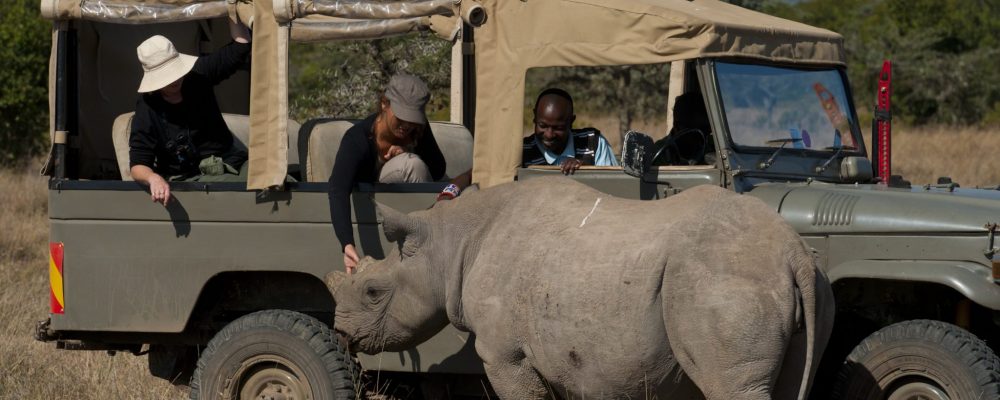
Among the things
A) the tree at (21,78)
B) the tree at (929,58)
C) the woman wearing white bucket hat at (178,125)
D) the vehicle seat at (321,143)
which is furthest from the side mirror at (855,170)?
the tree at (929,58)

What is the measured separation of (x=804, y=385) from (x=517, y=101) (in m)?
2.03

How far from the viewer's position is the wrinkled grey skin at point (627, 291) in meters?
4.71

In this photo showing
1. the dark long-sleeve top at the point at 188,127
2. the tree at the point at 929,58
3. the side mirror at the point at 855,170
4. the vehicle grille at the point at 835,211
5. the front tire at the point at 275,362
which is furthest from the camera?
the tree at the point at 929,58

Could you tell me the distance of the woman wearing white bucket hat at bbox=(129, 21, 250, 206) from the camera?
683 centimetres

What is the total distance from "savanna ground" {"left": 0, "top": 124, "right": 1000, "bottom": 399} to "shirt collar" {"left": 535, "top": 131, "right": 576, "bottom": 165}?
2.41m

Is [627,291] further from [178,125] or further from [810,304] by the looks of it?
[178,125]

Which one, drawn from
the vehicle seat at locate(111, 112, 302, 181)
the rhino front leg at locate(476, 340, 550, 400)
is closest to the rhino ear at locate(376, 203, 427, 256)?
the rhino front leg at locate(476, 340, 550, 400)

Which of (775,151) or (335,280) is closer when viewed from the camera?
(335,280)

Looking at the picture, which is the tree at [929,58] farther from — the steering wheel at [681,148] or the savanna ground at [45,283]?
the steering wheel at [681,148]

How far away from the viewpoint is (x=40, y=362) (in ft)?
A: 27.2

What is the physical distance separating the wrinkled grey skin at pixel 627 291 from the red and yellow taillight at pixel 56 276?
1.85 m

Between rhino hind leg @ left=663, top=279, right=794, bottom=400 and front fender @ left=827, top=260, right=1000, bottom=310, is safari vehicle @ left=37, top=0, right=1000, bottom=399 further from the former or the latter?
rhino hind leg @ left=663, top=279, right=794, bottom=400

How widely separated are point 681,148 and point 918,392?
173 cm

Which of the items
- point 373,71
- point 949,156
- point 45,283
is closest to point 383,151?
Answer: point 45,283
